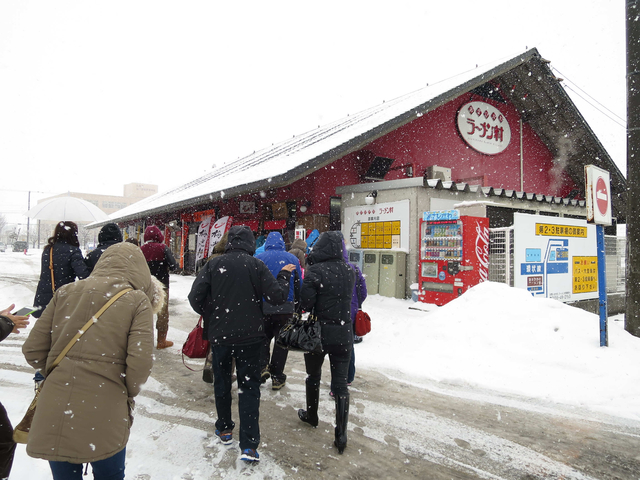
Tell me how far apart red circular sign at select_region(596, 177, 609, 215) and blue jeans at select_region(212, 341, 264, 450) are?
5.29 m

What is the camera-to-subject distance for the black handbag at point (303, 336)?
319cm

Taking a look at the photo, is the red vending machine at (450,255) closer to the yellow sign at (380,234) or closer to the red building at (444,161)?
the red building at (444,161)

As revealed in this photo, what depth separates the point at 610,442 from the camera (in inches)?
130

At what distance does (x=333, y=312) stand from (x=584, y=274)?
9149mm

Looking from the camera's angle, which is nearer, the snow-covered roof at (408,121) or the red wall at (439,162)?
the snow-covered roof at (408,121)

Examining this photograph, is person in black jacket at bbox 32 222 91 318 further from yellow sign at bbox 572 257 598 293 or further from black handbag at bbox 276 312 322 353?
yellow sign at bbox 572 257 598 293

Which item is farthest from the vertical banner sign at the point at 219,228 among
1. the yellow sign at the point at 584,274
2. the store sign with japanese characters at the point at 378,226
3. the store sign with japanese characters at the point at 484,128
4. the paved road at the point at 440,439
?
the yellow sign at the point at 584,274

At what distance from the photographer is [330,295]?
323cm

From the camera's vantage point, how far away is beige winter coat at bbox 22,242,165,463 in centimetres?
178

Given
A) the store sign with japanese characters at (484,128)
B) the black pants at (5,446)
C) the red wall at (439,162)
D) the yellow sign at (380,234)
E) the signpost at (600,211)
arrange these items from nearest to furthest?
the black pants at (5,446)
the signpost at (600,211)
the yellow sign at (380,234)
the red wall at (439,162)
the store sign with japanese characters at (484,128)

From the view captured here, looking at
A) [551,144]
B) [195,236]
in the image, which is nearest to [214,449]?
[195,236]

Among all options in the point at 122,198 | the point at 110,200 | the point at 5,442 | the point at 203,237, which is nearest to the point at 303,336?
the point at 5,442

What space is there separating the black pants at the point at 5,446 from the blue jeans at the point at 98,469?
438mm

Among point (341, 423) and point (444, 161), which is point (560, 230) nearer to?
point (444, 161)
